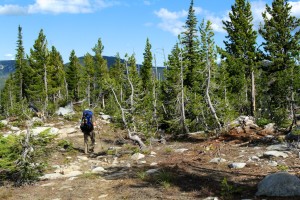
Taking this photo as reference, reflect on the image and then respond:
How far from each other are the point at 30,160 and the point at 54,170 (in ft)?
6.08

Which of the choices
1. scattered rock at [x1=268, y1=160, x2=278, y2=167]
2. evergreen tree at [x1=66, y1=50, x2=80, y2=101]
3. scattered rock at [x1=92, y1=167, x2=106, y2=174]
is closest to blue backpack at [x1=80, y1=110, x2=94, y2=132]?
scattered rock at [x1=92, y1=167, x2=106, y2=174]

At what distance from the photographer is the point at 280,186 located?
8.43 m

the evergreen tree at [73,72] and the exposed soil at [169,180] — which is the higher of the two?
the evergreen tree at [73,72]

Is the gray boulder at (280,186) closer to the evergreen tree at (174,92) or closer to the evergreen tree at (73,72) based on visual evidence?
the evergreen tree at (174,92)

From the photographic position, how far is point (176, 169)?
12227mm

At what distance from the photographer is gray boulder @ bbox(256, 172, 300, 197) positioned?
27.2 feet

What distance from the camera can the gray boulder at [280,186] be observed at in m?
8.29

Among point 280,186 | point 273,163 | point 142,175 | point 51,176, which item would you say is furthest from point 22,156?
point 273,163

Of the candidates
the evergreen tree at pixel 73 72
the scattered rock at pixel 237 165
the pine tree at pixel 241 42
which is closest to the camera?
the scattered rock at pixel 237 165

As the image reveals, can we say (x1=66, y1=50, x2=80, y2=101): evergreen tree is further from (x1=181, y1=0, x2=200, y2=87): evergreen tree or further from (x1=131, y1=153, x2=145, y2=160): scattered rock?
(x1=131, y1=153, x2=145, y2=160): scattered rock

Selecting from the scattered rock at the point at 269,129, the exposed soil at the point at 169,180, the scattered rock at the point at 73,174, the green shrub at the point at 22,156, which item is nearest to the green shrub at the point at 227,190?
the exposed soil at the point at 169,180

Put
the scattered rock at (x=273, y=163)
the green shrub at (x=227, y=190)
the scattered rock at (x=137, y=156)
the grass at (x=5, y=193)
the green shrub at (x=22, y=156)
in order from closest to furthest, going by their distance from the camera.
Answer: the green shrub at (x=227, y=190) < the grass at (x=5, y=193) < the scattered rock at (x=273, y=163) < the green shrub at (x=22, y=156) < the scattered rock at (x=137, y=156)

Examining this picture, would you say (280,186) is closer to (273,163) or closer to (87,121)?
(273,163)

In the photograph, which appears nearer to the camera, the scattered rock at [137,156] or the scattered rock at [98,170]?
the scattered rock at [98,170]
